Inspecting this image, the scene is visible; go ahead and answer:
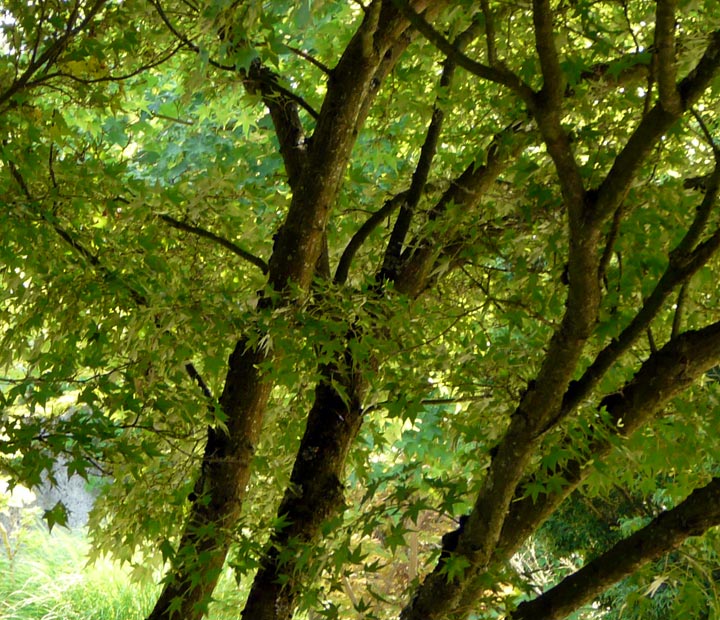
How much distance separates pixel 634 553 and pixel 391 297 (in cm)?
83

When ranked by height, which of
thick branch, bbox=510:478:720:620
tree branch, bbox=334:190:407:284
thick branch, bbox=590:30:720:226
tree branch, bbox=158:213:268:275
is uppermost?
tree branch, bbox=334:190:407:284

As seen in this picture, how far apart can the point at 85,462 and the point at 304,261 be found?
90 cm

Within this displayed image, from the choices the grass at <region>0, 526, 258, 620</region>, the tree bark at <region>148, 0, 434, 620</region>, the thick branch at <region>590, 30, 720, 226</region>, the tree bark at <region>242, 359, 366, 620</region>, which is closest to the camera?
the thick branch at <region>590, 30, 720, 226</region>

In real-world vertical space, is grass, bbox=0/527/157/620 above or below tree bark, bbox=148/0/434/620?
below

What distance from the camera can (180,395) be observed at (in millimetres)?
1966

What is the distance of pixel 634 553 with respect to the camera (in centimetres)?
174

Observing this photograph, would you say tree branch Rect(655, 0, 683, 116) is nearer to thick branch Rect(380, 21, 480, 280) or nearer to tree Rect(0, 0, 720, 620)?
tree Rect(0, 0, 720, 620)

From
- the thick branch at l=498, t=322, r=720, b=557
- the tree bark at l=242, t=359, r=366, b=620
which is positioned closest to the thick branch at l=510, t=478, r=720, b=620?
the thick branch at l=498, t=322, r=720, b=557

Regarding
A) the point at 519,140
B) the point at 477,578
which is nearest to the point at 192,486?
the point at 477,578

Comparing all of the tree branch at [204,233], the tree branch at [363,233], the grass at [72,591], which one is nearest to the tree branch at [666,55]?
the tree branch at [363,233]

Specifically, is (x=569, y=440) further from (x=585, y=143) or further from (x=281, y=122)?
(x=281, y=122)

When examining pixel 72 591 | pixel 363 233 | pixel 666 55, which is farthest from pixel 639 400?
pixel 72 591

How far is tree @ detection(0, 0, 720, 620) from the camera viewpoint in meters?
1.62

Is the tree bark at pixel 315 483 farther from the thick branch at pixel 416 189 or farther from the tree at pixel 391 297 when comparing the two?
the thick branch at pixel 416 189
